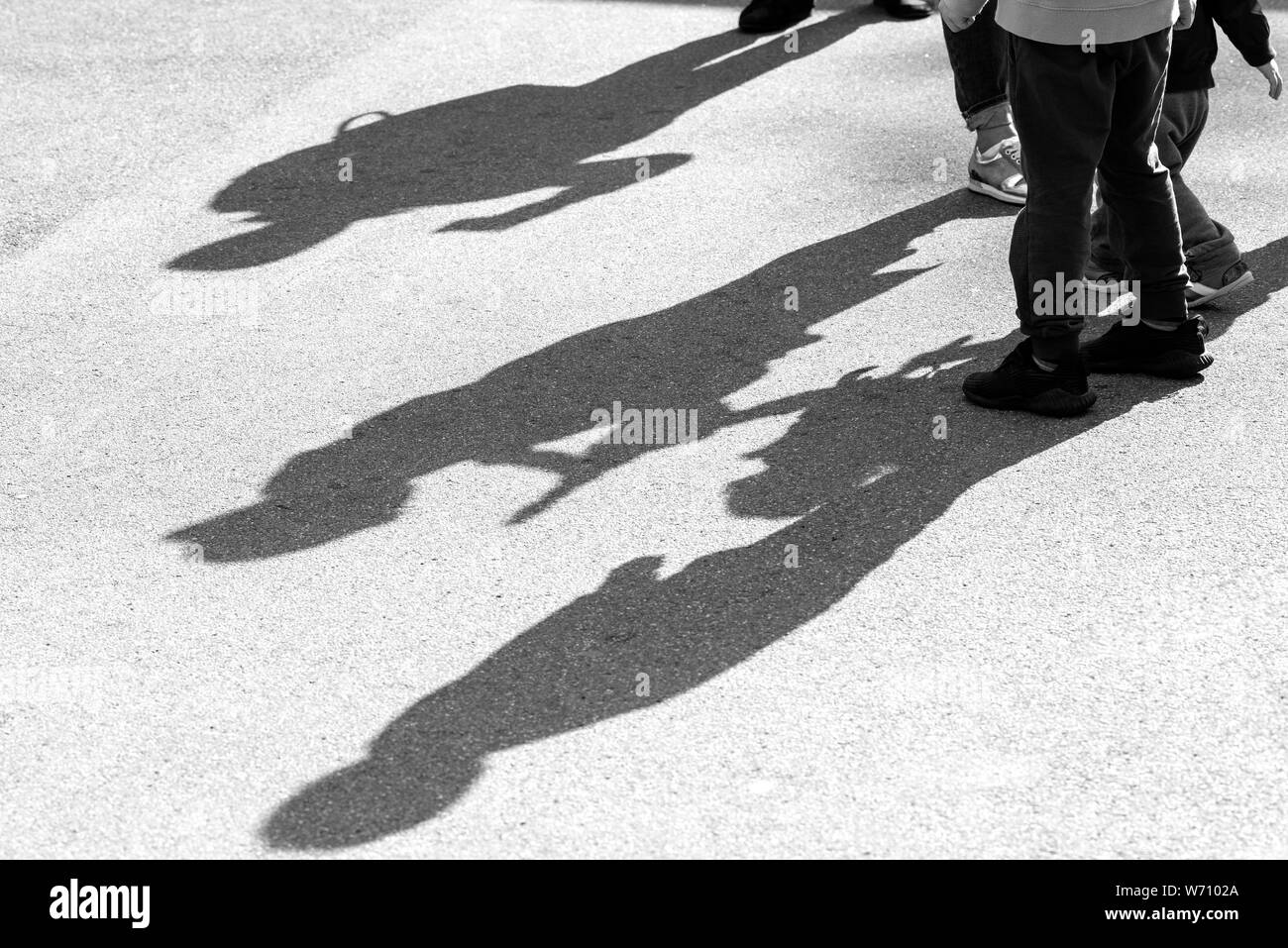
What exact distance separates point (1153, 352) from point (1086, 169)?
786 millimetres

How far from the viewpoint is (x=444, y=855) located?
3.21 m

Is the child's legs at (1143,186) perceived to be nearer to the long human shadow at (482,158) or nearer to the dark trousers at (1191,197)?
the dark trousers at (1191,197)

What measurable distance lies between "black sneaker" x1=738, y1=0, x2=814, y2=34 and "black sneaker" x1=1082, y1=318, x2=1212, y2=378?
4498 millimetres

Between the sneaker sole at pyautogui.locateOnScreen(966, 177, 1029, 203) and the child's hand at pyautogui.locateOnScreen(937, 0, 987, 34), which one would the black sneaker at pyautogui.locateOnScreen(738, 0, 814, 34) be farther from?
the child's hand at pyautogui.locateOnScreen(937, 0, 987, 34)

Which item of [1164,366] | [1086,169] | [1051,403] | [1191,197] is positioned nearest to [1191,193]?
[1191,197]

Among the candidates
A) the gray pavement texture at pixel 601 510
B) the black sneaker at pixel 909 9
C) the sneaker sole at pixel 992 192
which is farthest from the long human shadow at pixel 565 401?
the black sneaker at pixel 909 9

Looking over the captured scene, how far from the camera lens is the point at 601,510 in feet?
14.8

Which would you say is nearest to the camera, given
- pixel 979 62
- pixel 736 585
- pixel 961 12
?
pixel 736 585

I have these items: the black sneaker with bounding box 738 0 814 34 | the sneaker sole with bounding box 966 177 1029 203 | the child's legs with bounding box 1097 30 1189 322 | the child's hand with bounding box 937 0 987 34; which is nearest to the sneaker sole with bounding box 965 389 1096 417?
the child's legs with bounding box 1097 30 1189 322

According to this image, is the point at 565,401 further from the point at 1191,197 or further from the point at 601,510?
the point at 1191,197

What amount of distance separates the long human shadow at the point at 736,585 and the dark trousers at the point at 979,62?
4.72 ft

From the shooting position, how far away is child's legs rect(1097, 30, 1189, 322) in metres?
4.58
